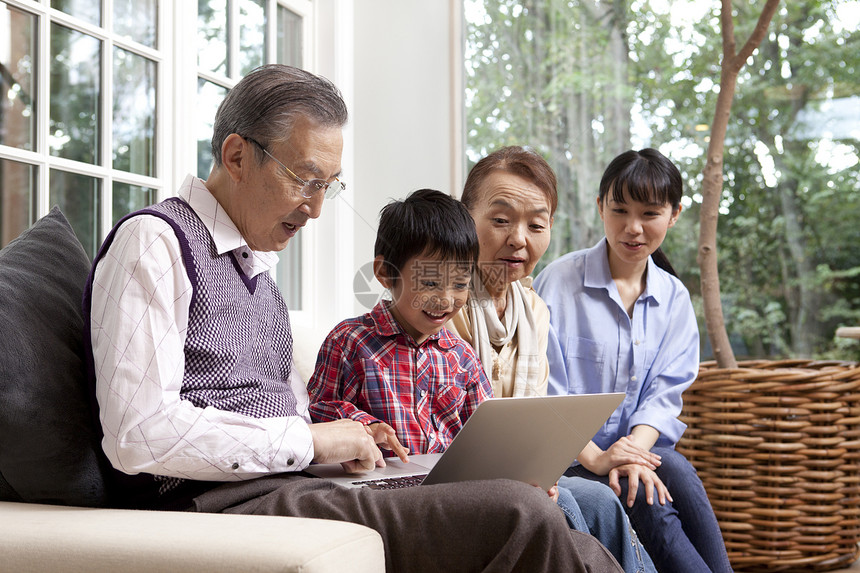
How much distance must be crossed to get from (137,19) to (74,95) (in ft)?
1.29

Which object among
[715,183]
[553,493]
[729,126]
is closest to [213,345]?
[553,493]

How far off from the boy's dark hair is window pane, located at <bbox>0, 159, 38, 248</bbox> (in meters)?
0.95

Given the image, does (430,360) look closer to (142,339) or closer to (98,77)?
(142,339)

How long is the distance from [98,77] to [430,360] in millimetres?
1326

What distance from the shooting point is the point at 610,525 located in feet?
4.92

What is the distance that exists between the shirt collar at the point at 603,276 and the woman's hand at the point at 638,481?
19.1 inches

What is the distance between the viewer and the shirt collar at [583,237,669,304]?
6.72ft

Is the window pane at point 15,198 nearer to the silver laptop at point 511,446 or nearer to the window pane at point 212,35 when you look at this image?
the window pane at point 212,35

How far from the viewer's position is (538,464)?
1302mm

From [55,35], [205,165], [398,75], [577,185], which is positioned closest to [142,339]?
[55,35]

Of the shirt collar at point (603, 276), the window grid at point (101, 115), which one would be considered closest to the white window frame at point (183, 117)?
the window grid at point (101, 115)

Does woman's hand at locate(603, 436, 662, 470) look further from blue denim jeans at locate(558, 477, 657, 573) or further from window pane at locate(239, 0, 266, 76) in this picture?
window pane at locate(239, 0, 266, 76)

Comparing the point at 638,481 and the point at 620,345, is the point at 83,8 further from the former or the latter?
the point at 638,481

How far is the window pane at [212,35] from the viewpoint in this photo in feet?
8.89
